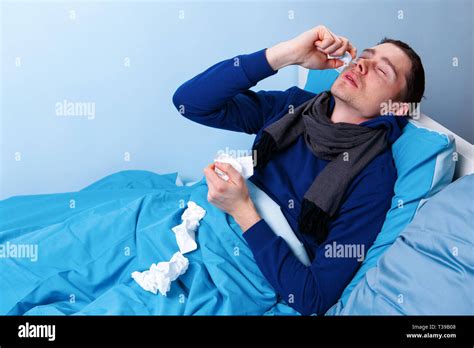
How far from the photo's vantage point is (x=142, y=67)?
2279mm

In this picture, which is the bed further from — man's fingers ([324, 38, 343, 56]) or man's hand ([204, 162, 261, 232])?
man's fingers ([324, 38, 343, 56])

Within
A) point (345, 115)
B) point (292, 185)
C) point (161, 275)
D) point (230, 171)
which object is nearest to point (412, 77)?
point (345, 115)

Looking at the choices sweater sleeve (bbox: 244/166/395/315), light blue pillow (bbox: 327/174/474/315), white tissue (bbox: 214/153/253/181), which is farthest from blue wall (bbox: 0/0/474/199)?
light blue pillow (bbox: 327/174/474/315)

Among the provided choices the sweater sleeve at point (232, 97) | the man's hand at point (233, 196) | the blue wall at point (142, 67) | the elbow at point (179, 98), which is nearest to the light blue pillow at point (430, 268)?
the man's hand at point (233, 196)

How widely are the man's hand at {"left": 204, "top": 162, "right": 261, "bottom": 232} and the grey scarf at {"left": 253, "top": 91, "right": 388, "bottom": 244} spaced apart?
0.12m

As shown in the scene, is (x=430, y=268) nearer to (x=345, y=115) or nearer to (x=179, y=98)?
(x=345, y=115)

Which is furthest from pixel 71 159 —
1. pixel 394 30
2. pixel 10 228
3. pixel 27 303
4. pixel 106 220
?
pixel 394 30

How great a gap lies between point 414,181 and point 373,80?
291 mm

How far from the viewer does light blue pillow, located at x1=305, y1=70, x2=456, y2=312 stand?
47.6 inches

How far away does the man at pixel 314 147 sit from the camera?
1.21 metres

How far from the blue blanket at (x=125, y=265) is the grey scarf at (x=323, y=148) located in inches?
6.8

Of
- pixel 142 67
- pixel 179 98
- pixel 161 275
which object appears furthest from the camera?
pixel 142 67

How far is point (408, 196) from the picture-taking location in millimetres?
1231

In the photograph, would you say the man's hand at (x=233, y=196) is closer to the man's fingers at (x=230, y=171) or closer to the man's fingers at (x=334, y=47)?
the man's fingers at (x=230, y=171)
